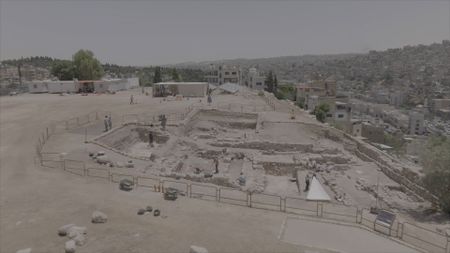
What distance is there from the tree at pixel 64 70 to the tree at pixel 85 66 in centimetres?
116

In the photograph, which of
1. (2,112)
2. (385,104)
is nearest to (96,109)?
(2,112)

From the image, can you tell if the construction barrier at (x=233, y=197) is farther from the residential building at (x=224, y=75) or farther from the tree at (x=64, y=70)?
the residential building at (x=224, y=75)

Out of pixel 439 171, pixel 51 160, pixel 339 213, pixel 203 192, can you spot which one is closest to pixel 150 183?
pixel 203 192

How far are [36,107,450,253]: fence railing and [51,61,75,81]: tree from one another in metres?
46.6

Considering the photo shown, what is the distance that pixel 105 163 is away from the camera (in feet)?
60.3

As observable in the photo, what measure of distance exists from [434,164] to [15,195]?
18.4m

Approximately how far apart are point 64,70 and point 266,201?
58.7 m

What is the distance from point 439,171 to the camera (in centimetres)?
1541

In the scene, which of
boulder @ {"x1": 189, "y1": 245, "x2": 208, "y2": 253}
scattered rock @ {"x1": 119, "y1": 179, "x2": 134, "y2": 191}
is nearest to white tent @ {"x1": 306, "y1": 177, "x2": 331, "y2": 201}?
boulder @ {"x1": 189, "y1": 245, "x2": 208, "y2": 253}

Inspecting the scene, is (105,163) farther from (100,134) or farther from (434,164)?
(434,164)

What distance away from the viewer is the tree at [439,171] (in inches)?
601

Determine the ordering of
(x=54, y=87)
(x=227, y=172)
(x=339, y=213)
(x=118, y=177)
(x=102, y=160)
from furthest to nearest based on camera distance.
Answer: (x=54, y=87)
(x=227, y=172)
(x=102, y=160)
(x=118, y=177)
(x=339, y=213)

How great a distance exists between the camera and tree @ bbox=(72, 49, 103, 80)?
60469mm

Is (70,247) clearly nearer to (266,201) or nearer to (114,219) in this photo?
(114,219)
